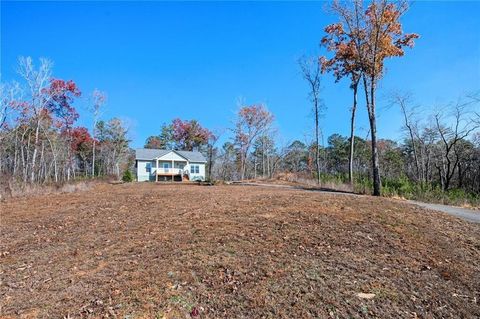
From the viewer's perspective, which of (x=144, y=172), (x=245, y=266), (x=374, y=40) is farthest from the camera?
(x=144, y=172)

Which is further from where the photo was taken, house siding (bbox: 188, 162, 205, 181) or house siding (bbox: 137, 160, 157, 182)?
house siding (bbox: 188, 162, 205, 181)

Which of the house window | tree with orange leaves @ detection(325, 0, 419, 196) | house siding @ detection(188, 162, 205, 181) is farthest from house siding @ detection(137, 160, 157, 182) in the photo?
tree with orange leaves @ detection(325, 0, 419, 196)

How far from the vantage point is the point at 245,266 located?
393cm

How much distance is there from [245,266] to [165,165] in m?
31.9

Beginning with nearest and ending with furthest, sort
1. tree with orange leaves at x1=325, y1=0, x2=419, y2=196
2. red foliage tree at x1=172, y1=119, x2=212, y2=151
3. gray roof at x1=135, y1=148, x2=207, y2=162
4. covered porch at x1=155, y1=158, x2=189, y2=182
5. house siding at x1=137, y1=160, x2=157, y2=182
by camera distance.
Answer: tree with orange leaves at x1=325, y1=0, x2=419, y2=196 < house siding at x1=137, y1=160, x2=157, y2=182 < gray roof at x1=135, y1=148, x2=207, y2=162 < covered porch at x1=155, y1=158, x2=189, y2=182 < red foliage tree at x1=172, y1=119, x2=212, y2=151

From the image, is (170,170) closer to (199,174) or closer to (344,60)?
(199,174)

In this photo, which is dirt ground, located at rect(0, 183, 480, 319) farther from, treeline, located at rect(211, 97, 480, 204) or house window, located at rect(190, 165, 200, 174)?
house window, located at rect(190, 165, 200, 174)

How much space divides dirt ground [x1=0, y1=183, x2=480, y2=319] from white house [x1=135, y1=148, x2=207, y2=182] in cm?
2746

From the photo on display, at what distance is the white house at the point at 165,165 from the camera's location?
110 ft

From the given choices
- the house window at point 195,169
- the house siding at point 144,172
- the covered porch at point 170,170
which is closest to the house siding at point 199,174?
the house window at point 195,169

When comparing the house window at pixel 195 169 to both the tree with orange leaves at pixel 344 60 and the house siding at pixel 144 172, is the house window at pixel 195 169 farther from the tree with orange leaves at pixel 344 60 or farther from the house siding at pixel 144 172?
the tree with orange leaves at pixel 344 60

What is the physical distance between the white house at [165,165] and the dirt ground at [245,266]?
1081 inches

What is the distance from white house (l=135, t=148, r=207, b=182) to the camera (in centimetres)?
3356

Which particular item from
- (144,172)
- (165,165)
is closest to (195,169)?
(165,165)
